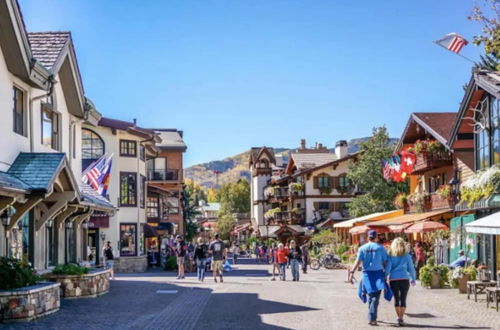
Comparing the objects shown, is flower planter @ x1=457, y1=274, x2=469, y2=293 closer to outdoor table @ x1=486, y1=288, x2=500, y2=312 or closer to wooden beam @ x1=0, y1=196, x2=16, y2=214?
outdoor table @ x1=486, y1=288, x2=500, y2=312

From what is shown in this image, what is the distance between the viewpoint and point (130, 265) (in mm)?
44781

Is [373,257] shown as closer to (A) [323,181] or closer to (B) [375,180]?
(B) [375,180]

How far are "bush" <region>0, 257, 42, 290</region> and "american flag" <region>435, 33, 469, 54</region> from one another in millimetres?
16013

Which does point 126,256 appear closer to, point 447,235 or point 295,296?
point 447,235

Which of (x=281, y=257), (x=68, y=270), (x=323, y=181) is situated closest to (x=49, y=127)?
(x=68, y=270)

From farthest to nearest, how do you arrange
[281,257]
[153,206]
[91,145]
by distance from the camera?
[153,206] → [91,145] → [281,257]

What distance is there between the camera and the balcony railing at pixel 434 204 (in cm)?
3614

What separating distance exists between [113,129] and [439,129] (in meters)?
17.9

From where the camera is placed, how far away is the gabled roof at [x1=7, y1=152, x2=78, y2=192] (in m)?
18.2

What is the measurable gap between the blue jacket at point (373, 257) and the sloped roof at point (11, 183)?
281 inches

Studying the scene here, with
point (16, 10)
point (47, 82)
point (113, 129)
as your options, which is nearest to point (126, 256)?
Answer: point (113, 129)

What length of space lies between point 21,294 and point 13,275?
0.61 meters

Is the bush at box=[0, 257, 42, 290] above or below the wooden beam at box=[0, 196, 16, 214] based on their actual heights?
below

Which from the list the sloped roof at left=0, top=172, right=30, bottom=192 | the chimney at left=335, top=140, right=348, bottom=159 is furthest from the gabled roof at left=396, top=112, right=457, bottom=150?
the chimney at left=335, top=140, right=348, bottom=159
